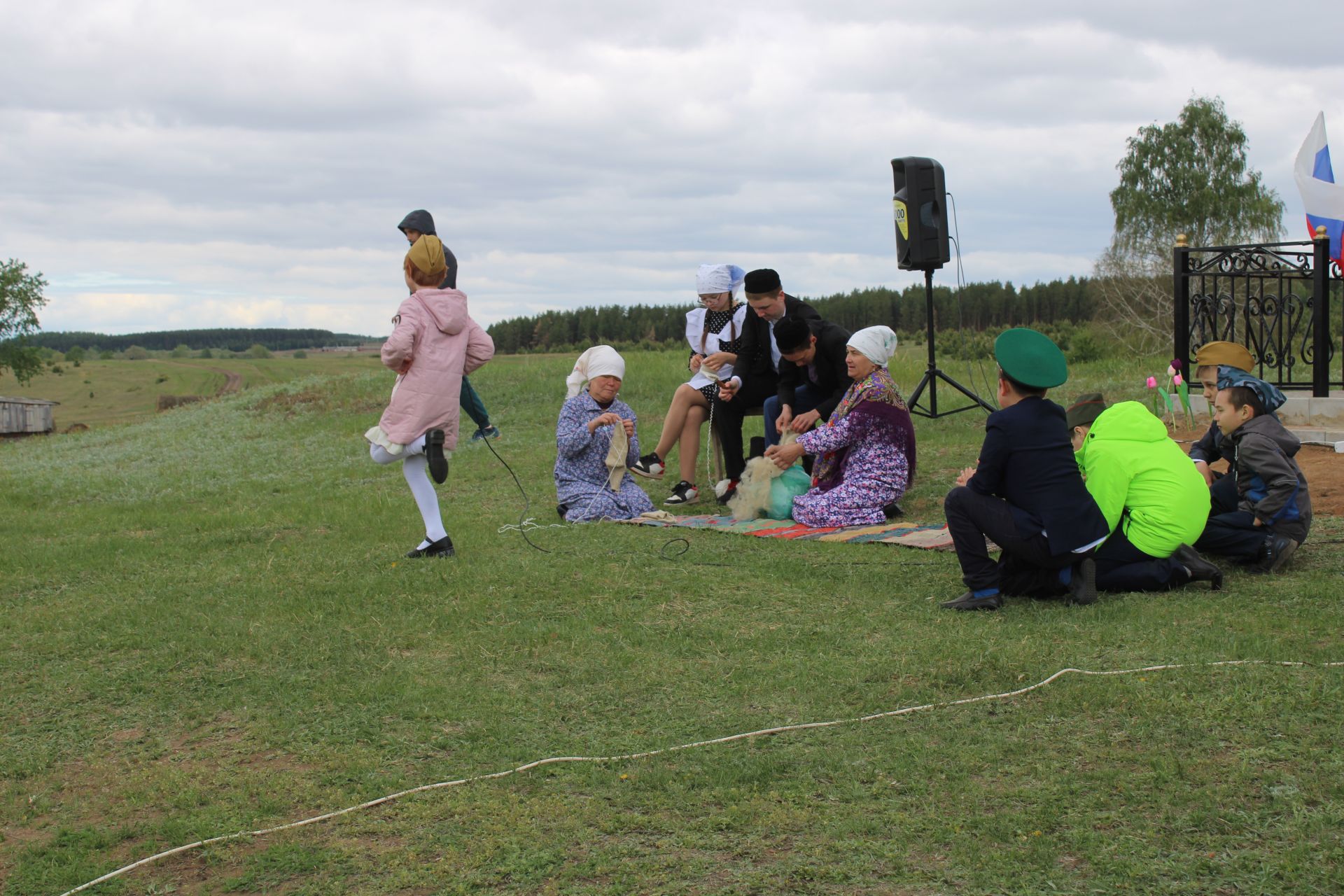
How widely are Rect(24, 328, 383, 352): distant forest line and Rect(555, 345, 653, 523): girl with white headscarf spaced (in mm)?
70366

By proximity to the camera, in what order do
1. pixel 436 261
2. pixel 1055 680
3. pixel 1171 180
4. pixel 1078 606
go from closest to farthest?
pixel 1055 680 → pixel 1078 606 → pixel 436 261 → pixel 1171 180

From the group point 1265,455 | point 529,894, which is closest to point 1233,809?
point 529,894

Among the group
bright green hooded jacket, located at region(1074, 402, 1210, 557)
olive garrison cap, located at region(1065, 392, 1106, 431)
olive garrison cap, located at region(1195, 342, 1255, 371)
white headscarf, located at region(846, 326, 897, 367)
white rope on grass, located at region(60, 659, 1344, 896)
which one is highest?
white headscarf, located at region(846, 326, 897, 367)

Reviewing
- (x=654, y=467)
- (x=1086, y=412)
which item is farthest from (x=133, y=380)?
(x=1086, y=412)

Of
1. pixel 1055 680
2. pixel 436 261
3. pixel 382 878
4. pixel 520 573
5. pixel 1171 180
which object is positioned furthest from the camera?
pixel 1171 180

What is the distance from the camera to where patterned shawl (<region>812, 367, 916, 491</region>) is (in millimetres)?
6770

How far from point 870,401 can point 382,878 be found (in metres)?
4.77

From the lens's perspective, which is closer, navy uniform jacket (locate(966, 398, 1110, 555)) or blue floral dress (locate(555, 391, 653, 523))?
navy uniform jacket (locate(966, 398, 1110, 555))

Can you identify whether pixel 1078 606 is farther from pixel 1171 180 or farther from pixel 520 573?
pixel 1171 180

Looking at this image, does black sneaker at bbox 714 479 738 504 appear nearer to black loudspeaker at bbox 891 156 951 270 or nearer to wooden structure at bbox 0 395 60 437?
black loudspeaker at bbox 891 156 951 270

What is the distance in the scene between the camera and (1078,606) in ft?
15.2

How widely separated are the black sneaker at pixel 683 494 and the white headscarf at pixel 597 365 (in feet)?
3.34

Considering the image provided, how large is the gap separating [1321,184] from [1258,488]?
18.6 ft

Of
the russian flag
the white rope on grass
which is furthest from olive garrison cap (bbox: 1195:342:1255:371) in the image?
the russian flag
